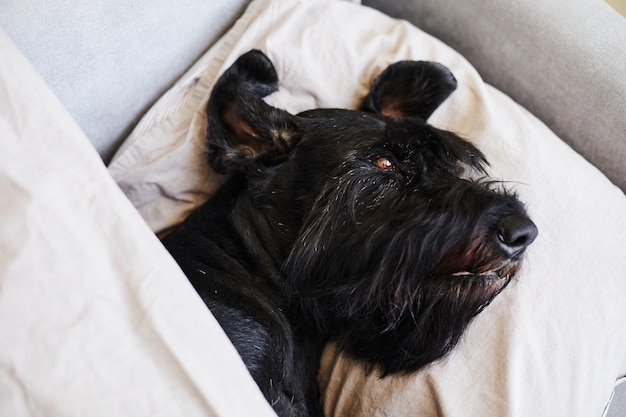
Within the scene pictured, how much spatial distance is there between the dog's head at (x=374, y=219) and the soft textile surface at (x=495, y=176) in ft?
0.35

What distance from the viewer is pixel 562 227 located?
156cm

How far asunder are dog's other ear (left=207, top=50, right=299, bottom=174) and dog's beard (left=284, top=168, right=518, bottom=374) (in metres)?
0.24

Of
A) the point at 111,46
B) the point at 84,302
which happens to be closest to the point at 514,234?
the point at 84,302

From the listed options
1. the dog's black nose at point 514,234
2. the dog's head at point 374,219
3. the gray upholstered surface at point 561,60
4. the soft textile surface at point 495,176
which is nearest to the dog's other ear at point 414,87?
the soft textile surface at point 495,176

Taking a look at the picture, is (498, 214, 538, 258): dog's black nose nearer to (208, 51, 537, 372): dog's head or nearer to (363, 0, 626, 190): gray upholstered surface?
(208, 51, 537, 372): dog's head

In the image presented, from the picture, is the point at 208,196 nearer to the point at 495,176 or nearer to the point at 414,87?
the point at 414,87

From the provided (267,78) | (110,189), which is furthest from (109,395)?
(267,78)

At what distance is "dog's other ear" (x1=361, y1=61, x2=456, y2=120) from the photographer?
1.75 metres

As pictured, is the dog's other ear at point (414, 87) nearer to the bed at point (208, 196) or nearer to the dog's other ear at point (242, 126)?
the bed at point (208, 196)

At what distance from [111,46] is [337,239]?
2.84 feet

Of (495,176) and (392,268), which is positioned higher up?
(495,176)

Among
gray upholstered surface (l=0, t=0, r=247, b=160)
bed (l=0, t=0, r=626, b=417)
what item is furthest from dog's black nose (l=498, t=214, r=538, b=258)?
gray upholstered surface (l=0, t=0, r=247, b=160)

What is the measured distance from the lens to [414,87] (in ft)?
5.76

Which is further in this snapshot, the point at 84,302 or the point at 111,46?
the point at 111,46
